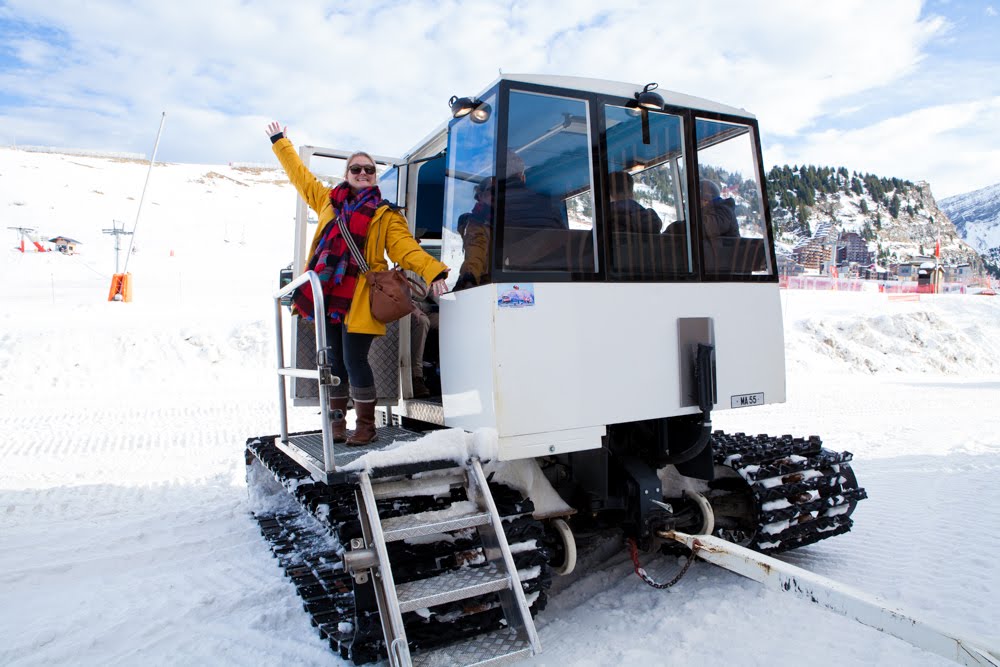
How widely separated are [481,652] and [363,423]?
1.54 metres

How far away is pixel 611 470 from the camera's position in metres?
4.39

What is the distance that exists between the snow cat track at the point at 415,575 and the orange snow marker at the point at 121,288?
16.0 meters

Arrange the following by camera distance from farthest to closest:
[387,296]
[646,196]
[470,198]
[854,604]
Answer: [646,196], [470,198], [387,296], [854,604]

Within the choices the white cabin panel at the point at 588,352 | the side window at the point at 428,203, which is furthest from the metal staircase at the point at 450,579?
the side window at the point at 428,203

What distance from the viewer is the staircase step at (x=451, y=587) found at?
3.11 meters

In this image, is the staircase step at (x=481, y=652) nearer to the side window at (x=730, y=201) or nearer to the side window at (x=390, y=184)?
the side window at (x=730, y=201)

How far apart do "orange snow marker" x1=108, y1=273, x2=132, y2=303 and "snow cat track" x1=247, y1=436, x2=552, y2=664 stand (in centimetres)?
1600

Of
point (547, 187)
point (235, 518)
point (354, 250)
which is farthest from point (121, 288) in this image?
point (547, 187)

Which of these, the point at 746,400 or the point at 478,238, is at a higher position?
the point at 478,238

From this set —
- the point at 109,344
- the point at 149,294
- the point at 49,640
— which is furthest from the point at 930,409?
the point at 149,294

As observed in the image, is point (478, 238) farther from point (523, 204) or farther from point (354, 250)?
point (354, 250)

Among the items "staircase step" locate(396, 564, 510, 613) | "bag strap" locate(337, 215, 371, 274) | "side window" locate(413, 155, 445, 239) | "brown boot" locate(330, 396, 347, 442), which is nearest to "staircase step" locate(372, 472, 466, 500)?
"staircase step" locate(396, 564, 510, 613)

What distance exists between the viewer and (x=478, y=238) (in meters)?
3.81

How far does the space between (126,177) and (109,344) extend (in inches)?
1792
